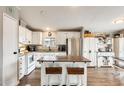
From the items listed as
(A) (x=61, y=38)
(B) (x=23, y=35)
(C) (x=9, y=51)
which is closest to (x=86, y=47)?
(A) (x=61, y=38)

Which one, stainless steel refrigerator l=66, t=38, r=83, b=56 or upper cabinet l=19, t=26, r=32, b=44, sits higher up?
upper cabinet l=19, t=26, r=32, b=44

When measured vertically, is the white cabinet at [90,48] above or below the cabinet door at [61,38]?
below

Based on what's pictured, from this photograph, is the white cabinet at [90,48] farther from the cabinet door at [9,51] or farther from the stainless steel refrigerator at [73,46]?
the cabinet door at [9,51]

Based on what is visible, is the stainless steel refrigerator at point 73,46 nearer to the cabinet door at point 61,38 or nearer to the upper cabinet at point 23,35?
the cabinet door at point 61,38

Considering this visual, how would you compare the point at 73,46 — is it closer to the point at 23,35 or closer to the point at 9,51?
the point at 23,35

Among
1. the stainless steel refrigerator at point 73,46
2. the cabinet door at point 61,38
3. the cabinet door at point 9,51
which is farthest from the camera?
the cabinet door at point 61,38

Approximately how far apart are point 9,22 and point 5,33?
422 mm

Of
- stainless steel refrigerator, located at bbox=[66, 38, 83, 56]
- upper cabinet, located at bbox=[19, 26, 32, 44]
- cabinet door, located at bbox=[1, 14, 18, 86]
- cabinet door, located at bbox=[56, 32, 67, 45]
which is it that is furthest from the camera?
cabinet door, located at bbox=[56, 32, 67, 45]

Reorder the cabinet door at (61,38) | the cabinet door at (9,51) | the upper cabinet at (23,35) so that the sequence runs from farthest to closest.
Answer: the cabinet door at (61,38) → the upper cabinet at (23,35) → the cabinet door at (9,51)

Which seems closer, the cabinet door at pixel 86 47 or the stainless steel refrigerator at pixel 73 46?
the stainless steel refrigerator at pixel 73 46

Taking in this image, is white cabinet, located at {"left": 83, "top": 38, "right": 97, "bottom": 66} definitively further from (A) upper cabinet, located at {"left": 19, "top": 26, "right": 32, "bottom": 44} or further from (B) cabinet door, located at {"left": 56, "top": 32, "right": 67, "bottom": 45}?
(A) upper cabinet, located at {"left": 19, "top": 26, "right": 32, "bottom": 44}

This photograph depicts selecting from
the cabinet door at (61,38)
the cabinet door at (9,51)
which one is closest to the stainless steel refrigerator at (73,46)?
the cabinet door at (61,38)

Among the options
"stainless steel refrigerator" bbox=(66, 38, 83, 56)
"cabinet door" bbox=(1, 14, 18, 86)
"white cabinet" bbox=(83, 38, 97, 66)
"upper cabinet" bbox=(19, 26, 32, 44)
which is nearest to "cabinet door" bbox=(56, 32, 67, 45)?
"stainless steel refrigerator" bbox=(66, 38, 83, 56)
